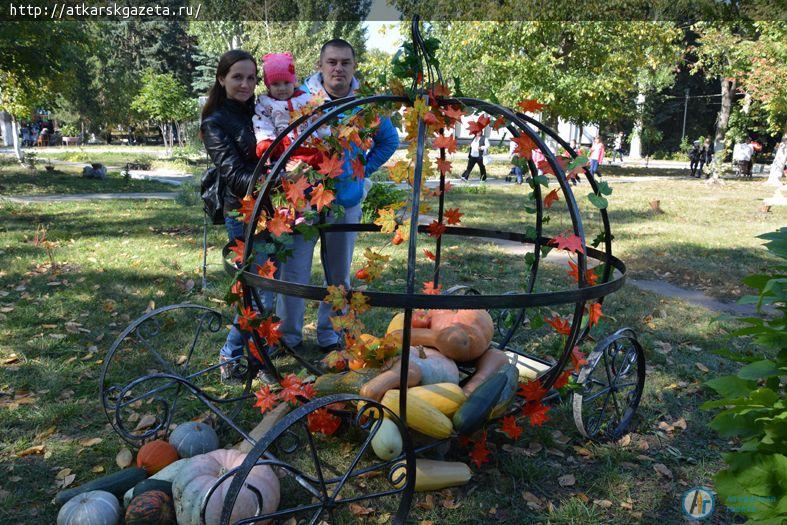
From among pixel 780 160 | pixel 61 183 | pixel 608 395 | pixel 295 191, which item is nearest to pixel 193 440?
pixel 295 191

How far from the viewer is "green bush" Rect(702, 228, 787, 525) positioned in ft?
4.48

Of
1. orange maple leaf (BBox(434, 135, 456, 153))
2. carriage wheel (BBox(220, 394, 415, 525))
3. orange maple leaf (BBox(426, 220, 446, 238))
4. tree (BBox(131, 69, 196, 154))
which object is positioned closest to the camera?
carriage wheel (BBox(220, 394, 415, 525))

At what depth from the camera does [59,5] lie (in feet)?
36.5

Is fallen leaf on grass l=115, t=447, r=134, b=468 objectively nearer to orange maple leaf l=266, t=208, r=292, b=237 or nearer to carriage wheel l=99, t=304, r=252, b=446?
carriage wheel l=99, t=304, r=252, b=446

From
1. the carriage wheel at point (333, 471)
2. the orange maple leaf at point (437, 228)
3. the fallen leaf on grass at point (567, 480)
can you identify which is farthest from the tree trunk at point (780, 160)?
the carriage wheel at point (333, 471)

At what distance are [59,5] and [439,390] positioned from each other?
1228cm

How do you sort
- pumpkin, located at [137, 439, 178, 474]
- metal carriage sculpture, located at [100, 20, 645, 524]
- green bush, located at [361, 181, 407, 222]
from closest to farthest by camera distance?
metal carriage sculpture, located at [100, 20, 645, 524] < pumpkin, located at [137, 439, 178, 474] < green bush, located at [361, 181, 407, 222]

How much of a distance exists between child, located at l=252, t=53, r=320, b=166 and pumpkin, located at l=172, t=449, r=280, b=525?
5.20 ft

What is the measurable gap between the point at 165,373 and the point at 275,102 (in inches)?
61.1

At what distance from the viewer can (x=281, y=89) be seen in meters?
3.07

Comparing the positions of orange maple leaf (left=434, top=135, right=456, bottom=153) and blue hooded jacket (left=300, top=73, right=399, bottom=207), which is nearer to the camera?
orange maple leaf (left=434, top=135, right=456, bottom=153)

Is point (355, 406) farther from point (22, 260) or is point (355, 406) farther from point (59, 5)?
point (59, 5)

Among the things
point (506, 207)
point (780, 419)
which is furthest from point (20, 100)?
point (780, 419)

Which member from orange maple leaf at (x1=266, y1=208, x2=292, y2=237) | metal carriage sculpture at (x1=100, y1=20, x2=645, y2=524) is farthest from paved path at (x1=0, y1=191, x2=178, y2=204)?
orange maple leaf at (x1=266, y1=208, x2=292, y2=237)
